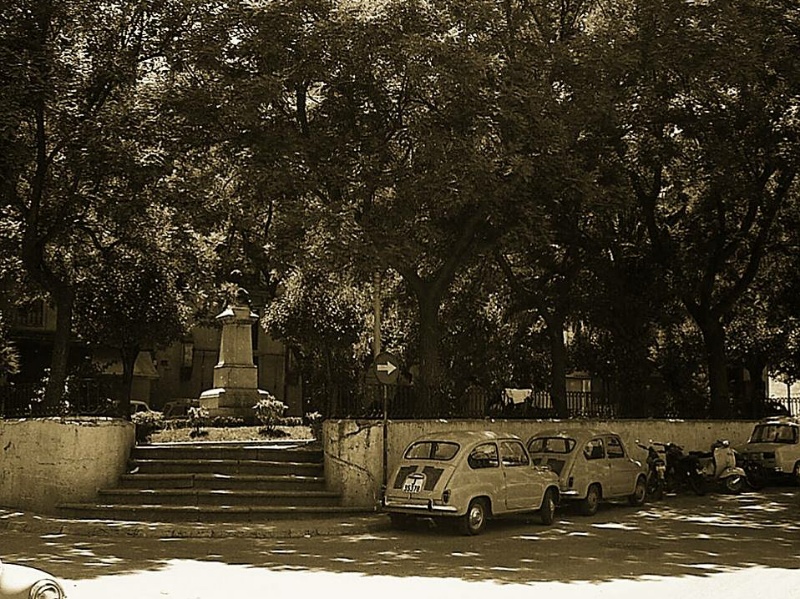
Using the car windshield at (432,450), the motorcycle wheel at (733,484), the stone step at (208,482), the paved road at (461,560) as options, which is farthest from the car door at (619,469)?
the stone step at (208,482)

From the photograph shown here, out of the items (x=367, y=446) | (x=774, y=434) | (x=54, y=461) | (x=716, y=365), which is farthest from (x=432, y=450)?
(x=716, y=365)

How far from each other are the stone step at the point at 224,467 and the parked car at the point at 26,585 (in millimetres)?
12428

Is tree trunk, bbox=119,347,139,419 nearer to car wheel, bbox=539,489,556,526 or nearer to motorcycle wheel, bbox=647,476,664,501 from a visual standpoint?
motorcycle wheel, bbox=647,476,664,501

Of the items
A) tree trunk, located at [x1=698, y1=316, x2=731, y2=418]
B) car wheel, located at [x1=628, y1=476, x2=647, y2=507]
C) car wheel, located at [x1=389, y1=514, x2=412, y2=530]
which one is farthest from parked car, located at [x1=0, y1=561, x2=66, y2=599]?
tree trunk, located at [x1=698, y1=316, x2=731, y2=418]

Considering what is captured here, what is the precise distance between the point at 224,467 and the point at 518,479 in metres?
6.21

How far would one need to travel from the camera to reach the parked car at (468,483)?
16141 mm

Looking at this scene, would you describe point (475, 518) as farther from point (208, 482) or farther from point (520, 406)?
point (520, 406)

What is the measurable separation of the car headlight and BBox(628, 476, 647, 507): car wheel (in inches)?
605

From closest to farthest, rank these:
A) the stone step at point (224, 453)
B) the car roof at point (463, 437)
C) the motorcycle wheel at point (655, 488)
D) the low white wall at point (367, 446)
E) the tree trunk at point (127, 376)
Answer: the car roof at point (463, 437) → the low white wall at point (367, 446) → the stone step at point (224, 453) → the motorcycle wheel at point (655, 488) → the tree trunk at point (127, 376)

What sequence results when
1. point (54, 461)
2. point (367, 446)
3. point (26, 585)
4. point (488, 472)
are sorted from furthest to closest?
point (367, 446), point (54, 461), point (488, 472), point (26, 585)

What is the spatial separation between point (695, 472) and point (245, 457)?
10630 mm

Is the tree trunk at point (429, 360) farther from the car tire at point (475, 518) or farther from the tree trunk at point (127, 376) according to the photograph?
the tree trunk at point (127, 376)

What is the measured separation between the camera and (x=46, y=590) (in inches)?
298

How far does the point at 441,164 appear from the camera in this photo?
1930 cm
